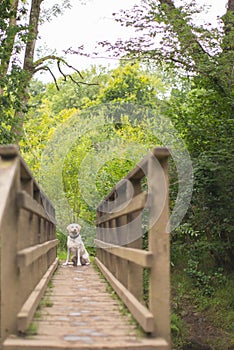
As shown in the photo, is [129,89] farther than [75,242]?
Yes

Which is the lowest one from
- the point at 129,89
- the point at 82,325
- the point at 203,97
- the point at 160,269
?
the point at 82,325

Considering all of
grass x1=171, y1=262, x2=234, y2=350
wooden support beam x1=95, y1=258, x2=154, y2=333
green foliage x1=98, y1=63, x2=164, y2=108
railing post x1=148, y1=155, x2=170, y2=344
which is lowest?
grass x1=171, y1=262, x2=234, y2=350

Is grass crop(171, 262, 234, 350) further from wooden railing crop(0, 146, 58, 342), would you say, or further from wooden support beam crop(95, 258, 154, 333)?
wooden railing crop(0, 146, 58, 342)

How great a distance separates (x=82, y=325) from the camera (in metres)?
4.07

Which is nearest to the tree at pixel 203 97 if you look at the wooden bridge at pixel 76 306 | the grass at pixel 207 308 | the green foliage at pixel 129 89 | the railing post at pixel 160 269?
the grass at pixel 207 308

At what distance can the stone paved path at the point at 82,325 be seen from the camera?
344 cm

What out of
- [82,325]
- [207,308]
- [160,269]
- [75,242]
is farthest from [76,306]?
[207,308]

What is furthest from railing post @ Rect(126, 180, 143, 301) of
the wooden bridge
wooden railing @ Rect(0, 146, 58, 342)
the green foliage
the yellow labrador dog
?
the green foliage

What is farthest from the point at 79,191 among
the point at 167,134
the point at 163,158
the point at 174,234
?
the point at 163,158

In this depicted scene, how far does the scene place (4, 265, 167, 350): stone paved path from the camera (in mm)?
3440

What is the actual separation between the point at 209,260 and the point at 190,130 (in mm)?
2848

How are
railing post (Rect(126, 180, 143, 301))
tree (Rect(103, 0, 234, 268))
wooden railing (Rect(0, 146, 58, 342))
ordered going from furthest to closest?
1. tree (Rect(103, 0, 234, 268))
2. railing post (Rect(126, 180, 143, 301))
3. wooden railing (Rect(0, 146, 58, 342))

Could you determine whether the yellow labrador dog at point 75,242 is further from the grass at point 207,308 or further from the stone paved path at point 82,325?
the stone paved path at point 82,325

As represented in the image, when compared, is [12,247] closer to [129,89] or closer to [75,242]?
[75,242]
